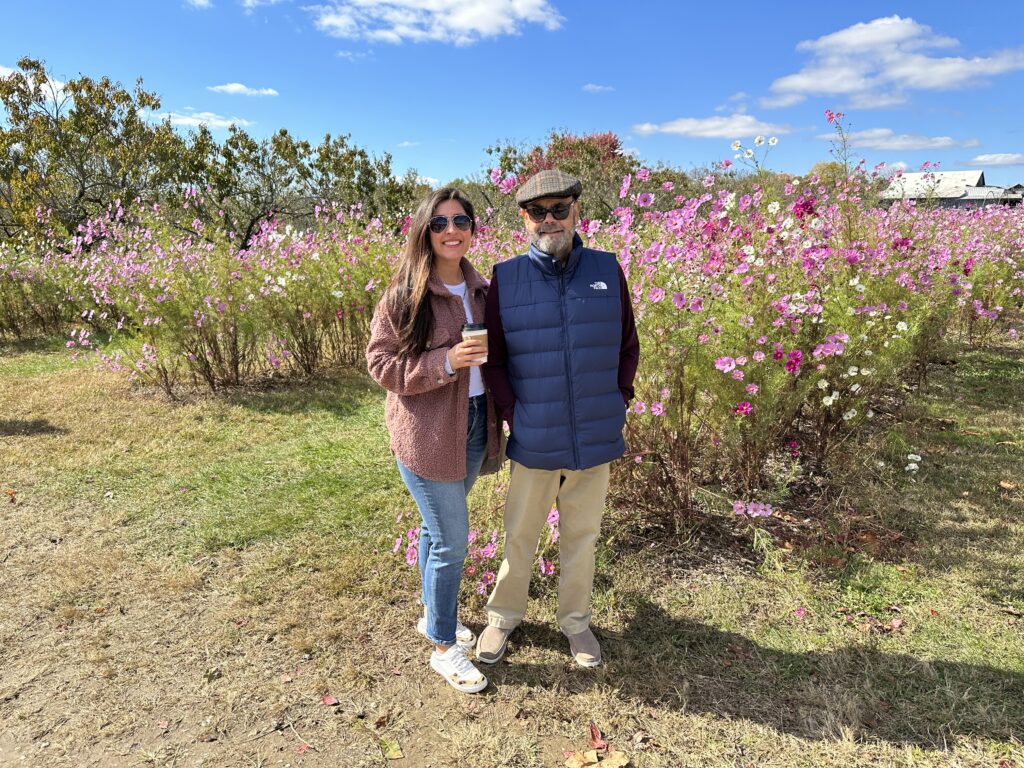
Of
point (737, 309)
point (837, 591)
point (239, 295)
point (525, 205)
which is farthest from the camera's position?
point (239, 295)

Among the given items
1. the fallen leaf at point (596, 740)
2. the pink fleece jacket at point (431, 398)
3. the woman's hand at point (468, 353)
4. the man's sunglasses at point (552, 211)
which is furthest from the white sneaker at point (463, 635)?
the man's sunglasses at point (552, 211)

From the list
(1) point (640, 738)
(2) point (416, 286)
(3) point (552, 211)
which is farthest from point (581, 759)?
(3) point (552, 211)

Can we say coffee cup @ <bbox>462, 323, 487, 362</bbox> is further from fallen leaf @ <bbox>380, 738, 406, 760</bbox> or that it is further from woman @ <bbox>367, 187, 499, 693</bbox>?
fallen leaf @ <bbox>380, 738, 406, 760</bbox>

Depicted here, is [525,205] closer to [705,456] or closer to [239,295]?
[705,456]

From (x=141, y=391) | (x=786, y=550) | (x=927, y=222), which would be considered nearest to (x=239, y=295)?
(x=141, y=391)

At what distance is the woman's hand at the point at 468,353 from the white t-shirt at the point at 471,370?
0.24 metres

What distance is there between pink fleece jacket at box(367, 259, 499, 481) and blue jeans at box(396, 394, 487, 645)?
0.07 meters

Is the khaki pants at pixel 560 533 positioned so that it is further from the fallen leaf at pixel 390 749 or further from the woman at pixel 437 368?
the fallen leaf at pixel 390 749

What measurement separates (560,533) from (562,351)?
0.73 meters

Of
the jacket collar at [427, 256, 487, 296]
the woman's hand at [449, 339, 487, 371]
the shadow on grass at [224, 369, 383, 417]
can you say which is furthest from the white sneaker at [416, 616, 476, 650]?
the shadow on grass at [224, 369, 383, 417]

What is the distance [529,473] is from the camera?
216 centimetres

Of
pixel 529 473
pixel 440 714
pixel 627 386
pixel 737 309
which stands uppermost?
pixel 737 309

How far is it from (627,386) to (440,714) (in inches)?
53.1

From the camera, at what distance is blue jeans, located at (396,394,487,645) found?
206 centimetres
